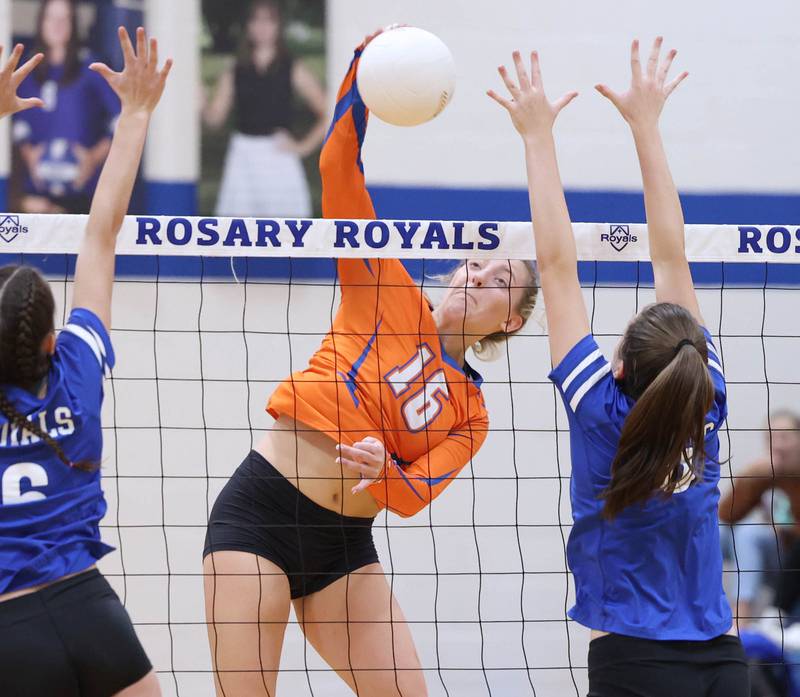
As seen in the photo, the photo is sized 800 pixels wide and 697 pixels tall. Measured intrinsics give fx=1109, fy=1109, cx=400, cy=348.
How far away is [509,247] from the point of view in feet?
10.5

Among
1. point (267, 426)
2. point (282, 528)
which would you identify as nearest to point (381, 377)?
point (282, 528)

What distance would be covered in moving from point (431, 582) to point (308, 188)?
2.13m

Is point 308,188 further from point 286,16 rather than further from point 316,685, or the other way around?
point 316,685

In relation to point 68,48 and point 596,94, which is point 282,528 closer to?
point 68,48

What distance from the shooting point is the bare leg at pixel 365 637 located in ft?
10.7

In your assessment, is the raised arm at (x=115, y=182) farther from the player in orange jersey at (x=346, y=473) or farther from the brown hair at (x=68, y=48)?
the brown hair at (x=68, y=48)

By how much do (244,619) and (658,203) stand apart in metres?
1.56

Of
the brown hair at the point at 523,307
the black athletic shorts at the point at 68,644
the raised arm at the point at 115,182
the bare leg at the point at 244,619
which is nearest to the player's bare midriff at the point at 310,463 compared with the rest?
the bare leg at the point at 244,619

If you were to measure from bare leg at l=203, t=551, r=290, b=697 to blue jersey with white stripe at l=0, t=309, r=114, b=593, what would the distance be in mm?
861

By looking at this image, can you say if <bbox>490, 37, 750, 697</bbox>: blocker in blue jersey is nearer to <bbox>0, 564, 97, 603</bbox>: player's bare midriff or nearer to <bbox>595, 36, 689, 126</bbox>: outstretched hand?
<bbox>595, 36, 689, 126</bbox>: outstretched hand

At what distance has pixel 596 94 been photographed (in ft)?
19.6

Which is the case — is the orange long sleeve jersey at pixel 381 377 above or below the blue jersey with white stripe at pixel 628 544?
above

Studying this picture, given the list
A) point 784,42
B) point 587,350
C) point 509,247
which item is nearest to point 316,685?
point 509,247

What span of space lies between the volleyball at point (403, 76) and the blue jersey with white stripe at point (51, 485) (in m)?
1.22
